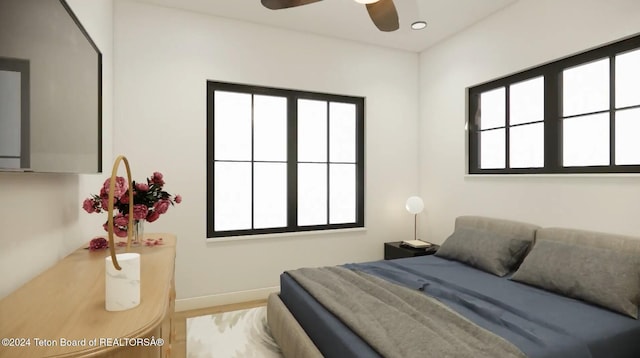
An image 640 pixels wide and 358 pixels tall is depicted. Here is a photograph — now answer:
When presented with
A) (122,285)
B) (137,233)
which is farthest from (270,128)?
(122,285)

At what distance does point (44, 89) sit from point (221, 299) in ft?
8.25

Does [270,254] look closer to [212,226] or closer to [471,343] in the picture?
[212,226]

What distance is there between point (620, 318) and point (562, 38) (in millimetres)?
2123

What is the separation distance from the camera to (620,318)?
1.71m

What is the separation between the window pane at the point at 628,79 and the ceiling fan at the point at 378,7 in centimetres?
169

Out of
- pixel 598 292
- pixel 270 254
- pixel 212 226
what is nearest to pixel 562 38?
pixel 598 292

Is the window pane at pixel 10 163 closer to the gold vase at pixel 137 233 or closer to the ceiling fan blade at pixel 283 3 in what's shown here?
the gold vase at pixel 137 233

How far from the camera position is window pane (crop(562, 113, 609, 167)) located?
2426 mm

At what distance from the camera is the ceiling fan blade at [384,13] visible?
6.46ft

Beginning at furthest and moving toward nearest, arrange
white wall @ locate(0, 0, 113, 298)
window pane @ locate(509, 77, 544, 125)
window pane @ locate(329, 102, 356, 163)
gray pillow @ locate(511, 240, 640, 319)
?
window pane @ locate(329, 102, 356, 163), window pane @ locate(509, 77, 544, 125), gray pillow @ locate(511, 240, 640, 319), white wall @ locate(0, 0, 113, 298)

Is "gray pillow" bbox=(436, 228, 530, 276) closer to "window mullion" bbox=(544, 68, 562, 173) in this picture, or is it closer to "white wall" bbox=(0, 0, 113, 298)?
"window mullion" bbox=(544, 68, 562, 173)

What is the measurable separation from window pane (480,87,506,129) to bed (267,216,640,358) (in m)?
1.16

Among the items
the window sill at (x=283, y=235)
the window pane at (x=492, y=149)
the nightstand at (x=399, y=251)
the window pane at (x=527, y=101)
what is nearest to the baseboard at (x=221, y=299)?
the window sill at (x=283, y=235)

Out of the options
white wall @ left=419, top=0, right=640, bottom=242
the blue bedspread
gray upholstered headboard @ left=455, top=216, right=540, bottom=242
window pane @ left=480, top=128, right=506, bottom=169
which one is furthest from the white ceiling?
the blue bedspread
